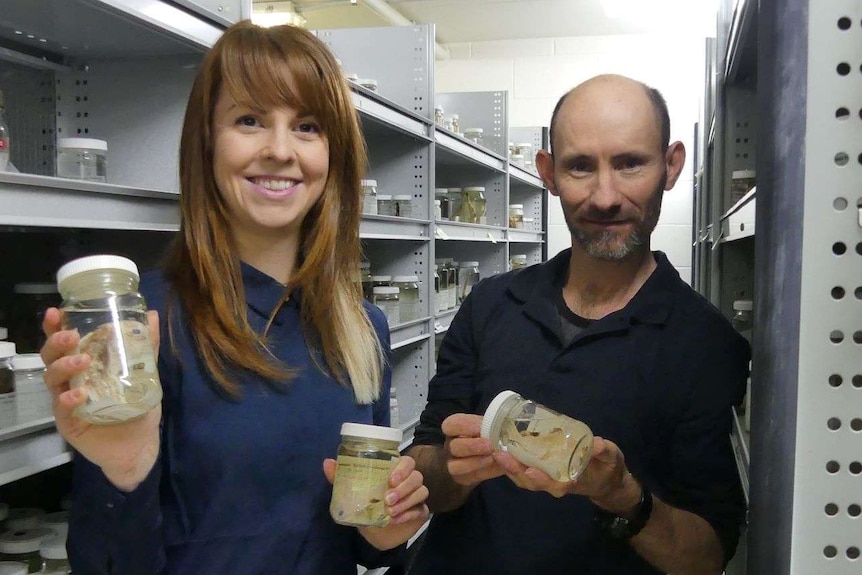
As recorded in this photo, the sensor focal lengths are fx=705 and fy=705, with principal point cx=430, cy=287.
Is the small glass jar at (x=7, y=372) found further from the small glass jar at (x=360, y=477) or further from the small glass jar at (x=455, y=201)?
the small glass jar at (x=455, y=201)

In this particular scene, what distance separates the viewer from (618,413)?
1.19 metres

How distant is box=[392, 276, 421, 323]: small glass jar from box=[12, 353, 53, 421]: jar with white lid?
74.3 inches

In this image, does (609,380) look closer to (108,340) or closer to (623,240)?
(623,240)

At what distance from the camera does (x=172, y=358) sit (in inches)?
42.9

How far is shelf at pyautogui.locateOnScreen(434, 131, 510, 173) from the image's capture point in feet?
11.1

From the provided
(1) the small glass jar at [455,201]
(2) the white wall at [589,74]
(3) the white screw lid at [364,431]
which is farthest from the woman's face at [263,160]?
(2) the white wall at [589,74]

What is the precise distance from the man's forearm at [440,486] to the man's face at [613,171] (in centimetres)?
46

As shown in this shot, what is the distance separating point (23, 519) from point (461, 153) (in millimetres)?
2676

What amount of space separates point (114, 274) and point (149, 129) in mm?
989

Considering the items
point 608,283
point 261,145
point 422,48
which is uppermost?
point 422,48

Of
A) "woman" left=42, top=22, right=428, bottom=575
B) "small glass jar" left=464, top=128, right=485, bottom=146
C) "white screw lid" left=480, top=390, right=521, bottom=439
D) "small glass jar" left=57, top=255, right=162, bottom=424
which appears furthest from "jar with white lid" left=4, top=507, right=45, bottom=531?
"small glass jar" left=464, top=128, right=485, bottom=146

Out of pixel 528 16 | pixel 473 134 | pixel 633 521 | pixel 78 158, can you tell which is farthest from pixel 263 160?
pixel 528 16

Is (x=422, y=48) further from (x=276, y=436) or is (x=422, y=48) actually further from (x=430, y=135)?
(x=276, y=436)

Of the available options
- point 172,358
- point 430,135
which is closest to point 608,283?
point 172,358
